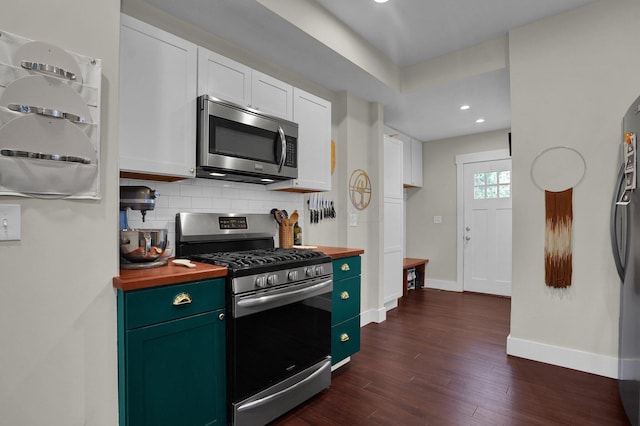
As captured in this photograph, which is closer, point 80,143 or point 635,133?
point 80,143

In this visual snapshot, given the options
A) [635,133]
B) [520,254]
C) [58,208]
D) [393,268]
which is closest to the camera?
[58,208]

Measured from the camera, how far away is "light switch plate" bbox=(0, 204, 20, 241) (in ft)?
4.01

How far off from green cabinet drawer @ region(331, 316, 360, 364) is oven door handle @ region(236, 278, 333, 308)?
0.45 m

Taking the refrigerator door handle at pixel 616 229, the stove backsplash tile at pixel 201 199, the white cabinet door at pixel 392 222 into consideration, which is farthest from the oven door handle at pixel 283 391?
the refrigerator door handle at pixel 616 229

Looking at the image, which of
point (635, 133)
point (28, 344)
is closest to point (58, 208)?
point (28, 344)

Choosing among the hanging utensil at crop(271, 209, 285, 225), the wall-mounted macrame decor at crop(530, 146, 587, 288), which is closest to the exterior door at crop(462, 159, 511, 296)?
the wall-mounted macrame decor at crop(530, 146, 587, 288)

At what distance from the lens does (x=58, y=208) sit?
4.43 feet

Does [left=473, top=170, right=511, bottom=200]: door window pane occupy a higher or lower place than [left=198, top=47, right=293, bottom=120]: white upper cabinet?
lower

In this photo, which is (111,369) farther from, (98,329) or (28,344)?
(28,344)

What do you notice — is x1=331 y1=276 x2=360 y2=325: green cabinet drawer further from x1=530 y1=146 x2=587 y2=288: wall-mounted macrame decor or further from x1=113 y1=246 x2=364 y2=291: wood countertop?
x1=530 y1=146 x2=587 y2=288: wall-mounted macrame decor

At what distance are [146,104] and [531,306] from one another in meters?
3.29

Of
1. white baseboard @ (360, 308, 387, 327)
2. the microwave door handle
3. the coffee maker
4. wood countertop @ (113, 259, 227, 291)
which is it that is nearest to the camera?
wood countertop @ (113, 259, 227, 291)

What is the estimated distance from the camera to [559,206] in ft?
8.99

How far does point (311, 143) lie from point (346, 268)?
109cm
